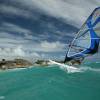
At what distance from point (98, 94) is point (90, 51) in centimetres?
774

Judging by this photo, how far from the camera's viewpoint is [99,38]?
98.0 ft

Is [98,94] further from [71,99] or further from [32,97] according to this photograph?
[32,97]

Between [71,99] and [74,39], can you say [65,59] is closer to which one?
[74,39]

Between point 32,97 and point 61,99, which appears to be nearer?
point 61,99

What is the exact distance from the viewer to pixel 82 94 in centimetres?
3475

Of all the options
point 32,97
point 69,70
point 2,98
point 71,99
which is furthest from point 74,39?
point 69,70

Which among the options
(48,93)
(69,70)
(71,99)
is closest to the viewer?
(71,99)

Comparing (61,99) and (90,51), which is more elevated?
(90,51)

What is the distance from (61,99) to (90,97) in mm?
4298

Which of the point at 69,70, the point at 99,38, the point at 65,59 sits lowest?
the point at 69,70

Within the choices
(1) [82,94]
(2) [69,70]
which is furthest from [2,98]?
(2) [69,70]

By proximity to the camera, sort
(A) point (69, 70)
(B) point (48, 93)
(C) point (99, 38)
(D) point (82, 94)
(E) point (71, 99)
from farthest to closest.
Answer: (A) point (69, 70), (B) point (48, 93), (D) point (82, 94), (E) point (71, 99), (C) point (99, 38)

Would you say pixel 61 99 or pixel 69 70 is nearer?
pixel 61 99

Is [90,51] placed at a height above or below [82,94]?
above
